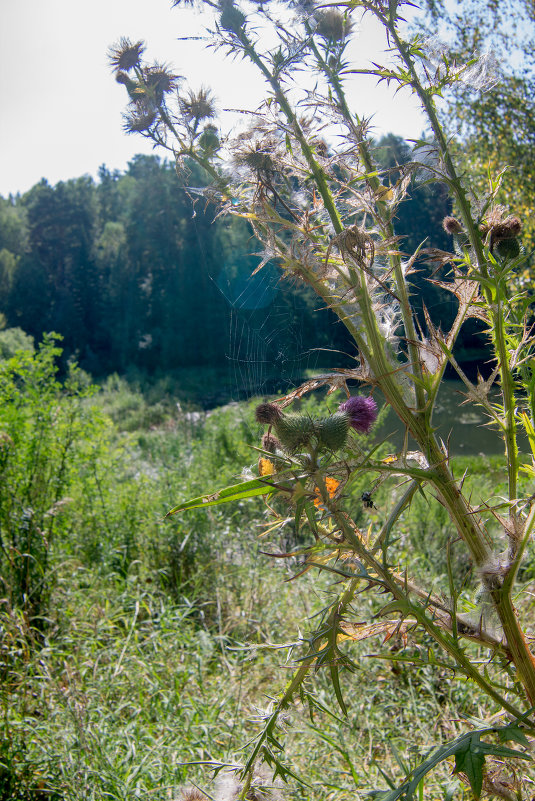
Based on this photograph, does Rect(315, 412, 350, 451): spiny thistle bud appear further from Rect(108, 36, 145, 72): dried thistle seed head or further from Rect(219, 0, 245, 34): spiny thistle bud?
Rect(108, 36, 145, 72): dried thistle seed head

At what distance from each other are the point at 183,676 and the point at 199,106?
89.9 inches

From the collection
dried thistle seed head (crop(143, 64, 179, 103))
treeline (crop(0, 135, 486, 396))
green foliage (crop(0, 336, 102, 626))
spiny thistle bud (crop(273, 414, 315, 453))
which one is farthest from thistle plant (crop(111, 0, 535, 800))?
treeline (crop(0, 135, 486, 396))

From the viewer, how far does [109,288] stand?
34.8 meters

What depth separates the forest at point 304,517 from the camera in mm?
805

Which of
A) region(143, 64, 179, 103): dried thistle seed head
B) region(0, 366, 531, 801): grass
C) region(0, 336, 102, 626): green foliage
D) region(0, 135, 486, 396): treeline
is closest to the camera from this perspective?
region(143, 64, 179, 103): dried thistle seed head

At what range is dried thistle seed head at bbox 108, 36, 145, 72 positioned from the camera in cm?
137

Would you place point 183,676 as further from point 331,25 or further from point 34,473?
point 331,25

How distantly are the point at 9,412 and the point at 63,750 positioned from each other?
217cm

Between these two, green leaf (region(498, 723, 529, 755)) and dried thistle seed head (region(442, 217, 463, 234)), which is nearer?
green leaf (region(498, 723, 529, 755))

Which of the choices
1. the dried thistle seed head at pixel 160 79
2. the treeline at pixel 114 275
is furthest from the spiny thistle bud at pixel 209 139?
the treeline at pixel 114 275

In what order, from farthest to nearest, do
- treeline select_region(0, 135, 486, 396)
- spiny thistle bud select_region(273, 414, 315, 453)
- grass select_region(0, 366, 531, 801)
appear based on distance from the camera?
1. treeline select_region(0, 135, 486, 396)
2. grass select_region(0, 366, 531, 801)
3. spiny thistle bud select_region(273, 414, 315, 453)

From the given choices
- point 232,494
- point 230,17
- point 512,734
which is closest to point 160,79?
point 230,17

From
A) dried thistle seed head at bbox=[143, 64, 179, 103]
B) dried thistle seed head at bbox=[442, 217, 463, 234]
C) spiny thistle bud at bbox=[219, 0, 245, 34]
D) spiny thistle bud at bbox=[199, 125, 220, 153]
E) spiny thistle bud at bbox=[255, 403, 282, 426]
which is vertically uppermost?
dried thistle seed head at bbox=[143, 64, 179, 103]

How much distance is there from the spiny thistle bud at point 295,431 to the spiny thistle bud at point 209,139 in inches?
22.3
